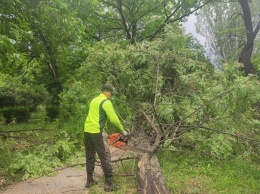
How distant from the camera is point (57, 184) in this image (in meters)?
5.64

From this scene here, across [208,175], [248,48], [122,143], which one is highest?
[248,48]

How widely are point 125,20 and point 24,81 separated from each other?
27.0ft

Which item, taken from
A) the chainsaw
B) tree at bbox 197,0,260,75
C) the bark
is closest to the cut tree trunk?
the chainsaw

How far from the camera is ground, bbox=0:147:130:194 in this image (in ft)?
17.4

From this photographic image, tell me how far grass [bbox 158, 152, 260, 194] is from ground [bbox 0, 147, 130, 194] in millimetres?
1447

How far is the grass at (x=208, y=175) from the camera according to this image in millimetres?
5168

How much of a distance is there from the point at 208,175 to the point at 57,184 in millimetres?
2866

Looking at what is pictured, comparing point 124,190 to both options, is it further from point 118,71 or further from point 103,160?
point 118,71

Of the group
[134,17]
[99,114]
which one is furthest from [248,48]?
[99,114]

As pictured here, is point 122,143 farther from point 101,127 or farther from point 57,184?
point 57,184

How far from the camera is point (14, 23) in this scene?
6770 millimetres

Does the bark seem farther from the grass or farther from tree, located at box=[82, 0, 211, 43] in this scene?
the grass

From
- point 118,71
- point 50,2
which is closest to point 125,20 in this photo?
point 118,71

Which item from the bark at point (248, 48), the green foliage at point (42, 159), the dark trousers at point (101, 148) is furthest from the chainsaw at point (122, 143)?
the bark at point (248, 48)
